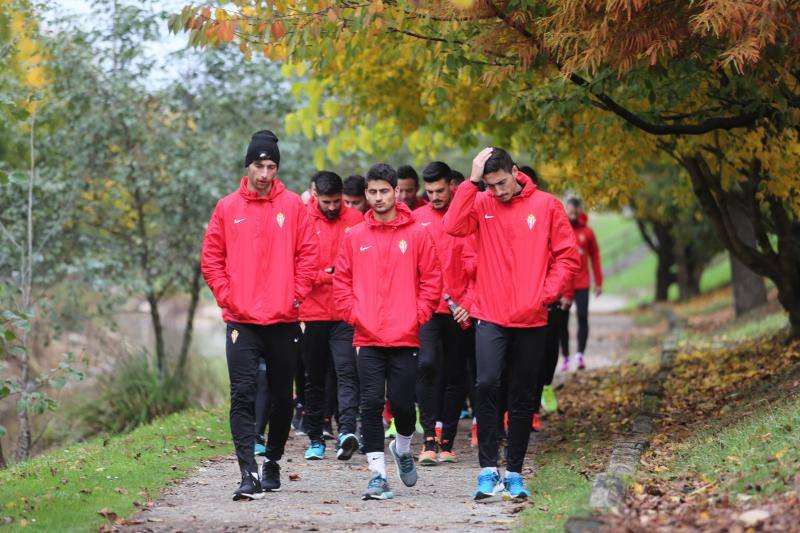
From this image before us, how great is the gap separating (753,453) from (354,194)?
4.21 meters

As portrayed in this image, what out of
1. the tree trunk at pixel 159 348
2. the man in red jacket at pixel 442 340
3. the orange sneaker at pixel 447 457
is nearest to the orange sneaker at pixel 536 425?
the man in red jacket at pixel 442 340

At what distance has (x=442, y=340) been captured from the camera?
988cm

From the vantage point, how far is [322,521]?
7.19 meters

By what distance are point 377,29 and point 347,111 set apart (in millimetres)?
6006

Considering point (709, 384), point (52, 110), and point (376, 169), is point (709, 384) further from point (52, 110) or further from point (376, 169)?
point (52, 110)

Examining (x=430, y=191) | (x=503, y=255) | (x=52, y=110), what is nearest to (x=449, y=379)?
(x=430, y=191)

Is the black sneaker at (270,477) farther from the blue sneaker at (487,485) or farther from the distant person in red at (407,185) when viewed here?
the distant person in red at (407,185)

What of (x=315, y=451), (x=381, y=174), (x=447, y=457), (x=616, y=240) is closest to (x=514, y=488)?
(x=447, y=457)

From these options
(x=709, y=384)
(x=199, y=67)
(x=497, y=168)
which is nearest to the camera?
(x=497, y=168)

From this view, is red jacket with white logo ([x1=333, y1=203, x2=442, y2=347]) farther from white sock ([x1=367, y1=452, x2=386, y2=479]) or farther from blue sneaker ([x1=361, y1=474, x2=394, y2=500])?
blue sneaker ([x1=361, y1=474, x2=394, y2=500])

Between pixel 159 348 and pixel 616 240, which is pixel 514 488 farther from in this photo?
pixel 616 240

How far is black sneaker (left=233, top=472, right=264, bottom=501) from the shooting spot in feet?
25.5

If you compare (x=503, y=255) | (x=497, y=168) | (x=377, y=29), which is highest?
(x=377, y=29)

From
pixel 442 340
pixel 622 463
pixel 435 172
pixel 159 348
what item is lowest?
pixel 622 463
